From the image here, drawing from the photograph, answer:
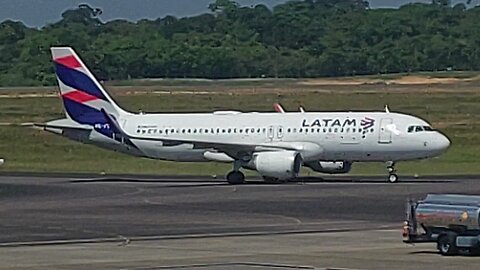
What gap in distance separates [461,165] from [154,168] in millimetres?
14174

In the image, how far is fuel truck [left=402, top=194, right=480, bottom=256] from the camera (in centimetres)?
3117

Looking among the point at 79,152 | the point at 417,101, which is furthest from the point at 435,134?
the point at 417,101

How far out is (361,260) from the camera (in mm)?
30641

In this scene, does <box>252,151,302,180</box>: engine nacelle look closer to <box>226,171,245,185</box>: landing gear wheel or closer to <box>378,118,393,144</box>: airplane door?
<box>226,171,245,185</box>: landing gear wheel

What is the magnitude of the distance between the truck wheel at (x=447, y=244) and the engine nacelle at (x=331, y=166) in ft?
98.4

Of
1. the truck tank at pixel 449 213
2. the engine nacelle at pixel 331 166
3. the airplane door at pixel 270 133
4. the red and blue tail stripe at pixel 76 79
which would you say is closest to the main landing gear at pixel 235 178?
the airplane door at pixel 270 133

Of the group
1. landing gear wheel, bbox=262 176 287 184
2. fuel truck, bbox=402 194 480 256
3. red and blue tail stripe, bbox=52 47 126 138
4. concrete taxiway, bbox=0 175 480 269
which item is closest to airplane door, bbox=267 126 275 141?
landing gear wheel, bbox=262 176 287 184

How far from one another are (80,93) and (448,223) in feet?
119

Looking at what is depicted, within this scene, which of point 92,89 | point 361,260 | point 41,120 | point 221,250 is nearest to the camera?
point 361,260

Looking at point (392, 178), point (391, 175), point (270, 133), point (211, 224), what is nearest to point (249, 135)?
point (270, 133)

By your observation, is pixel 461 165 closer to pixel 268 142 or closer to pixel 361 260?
pixel 268 142

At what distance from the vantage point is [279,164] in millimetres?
59281

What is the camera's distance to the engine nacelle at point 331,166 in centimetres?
6203

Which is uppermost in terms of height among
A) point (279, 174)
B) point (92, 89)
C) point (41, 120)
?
point (41, 120)
